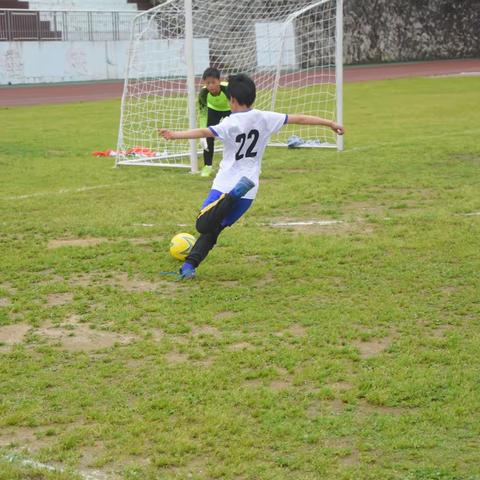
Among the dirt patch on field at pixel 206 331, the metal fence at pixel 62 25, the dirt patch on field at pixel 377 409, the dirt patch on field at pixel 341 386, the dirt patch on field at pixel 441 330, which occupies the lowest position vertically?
the dirt patch on field at pixel 377 409

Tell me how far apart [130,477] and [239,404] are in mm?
865

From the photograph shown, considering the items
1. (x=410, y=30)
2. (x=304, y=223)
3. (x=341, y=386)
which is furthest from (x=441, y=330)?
(x=410, y=30)

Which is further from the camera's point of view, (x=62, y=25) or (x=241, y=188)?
(x=62, y=25)

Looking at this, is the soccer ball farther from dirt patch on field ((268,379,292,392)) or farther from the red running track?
the red running track

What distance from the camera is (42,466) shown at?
3.62 meters

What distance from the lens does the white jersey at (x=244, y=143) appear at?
648 centimetres

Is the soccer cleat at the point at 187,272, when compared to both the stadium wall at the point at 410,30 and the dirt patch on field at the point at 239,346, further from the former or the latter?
the stadium wall at the point at 410,30

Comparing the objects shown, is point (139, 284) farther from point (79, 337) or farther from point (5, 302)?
point (79, 337)

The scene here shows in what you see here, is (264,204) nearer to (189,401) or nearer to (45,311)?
(45,311)

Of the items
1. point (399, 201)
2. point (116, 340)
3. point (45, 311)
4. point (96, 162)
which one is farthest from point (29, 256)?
point (96, 162)

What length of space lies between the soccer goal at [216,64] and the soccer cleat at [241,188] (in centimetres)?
538

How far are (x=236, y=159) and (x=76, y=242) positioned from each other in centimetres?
197

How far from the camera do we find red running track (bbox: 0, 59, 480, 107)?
27.7 m

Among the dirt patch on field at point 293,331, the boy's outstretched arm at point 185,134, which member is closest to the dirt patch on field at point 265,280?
the dirt patch on field at point 293,331
